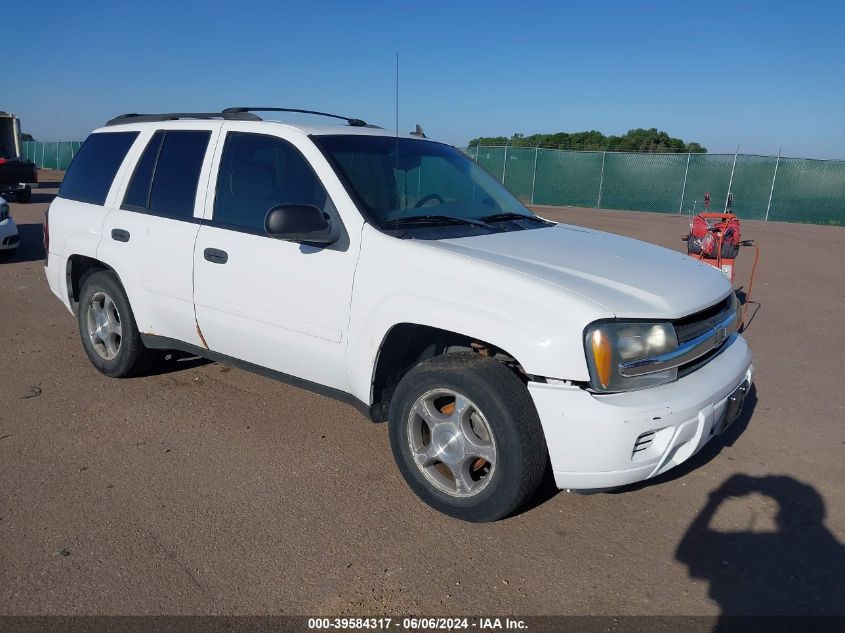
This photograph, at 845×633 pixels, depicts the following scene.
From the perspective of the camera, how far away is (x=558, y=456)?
2967 mm

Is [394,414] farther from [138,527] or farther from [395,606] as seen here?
[138,527]

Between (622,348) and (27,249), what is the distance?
453 inches

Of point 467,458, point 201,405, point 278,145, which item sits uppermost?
point 278,145

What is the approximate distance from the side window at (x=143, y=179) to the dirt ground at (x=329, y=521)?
1.32m

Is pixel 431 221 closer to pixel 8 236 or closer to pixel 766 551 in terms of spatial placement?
pixel 766 551

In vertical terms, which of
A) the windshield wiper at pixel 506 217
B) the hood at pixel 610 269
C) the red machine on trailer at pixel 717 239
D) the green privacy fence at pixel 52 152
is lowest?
the green privacy fence at pixel 52 152

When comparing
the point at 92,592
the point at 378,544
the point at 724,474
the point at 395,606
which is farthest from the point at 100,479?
the point at 724,474

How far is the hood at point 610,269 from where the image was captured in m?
3.06

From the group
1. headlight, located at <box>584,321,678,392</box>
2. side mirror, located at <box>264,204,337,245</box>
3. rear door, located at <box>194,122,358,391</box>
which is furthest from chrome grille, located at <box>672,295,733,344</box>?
side mirror, located at <box>264,204,337,245</box>

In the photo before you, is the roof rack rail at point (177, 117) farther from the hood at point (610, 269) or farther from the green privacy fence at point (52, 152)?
the green privacy fence at point (52, 152)

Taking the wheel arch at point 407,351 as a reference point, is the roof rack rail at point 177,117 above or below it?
above

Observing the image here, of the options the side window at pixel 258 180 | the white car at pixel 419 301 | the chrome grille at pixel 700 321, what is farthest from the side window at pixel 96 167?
the chrome grille at pixel 700 321

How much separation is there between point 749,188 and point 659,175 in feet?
9.99

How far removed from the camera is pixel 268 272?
150 inches
